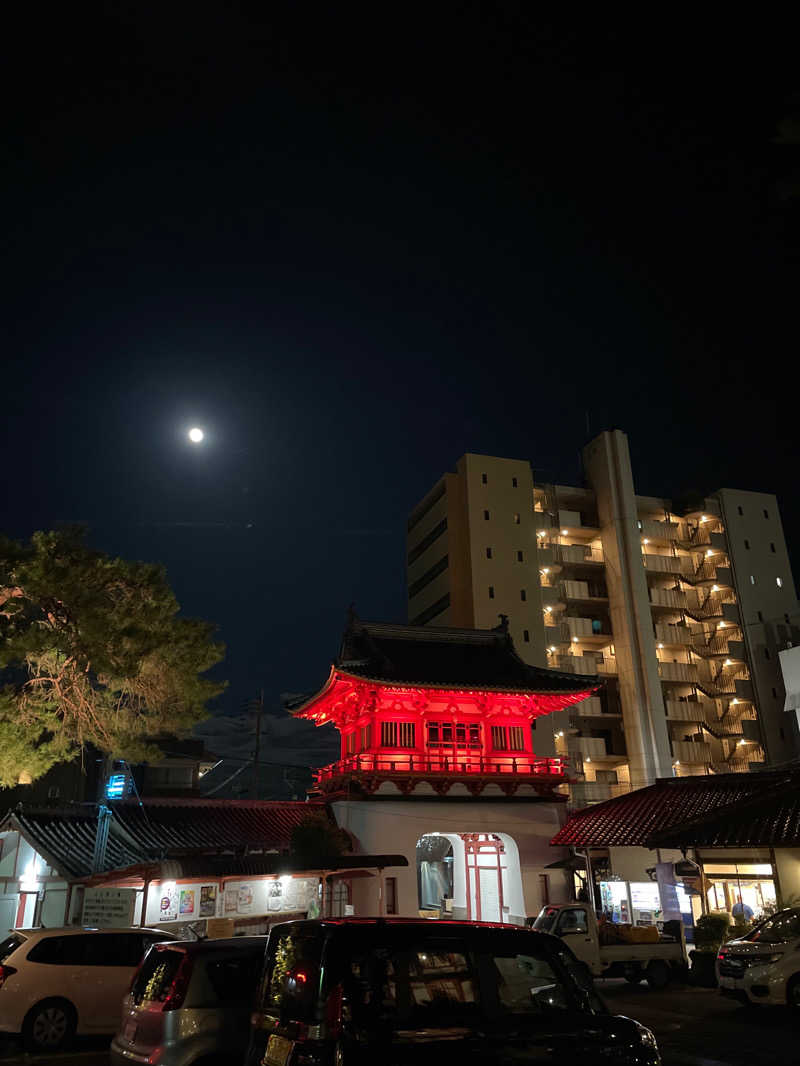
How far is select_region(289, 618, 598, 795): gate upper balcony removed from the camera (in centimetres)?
2928

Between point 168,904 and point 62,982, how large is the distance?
23.1ft

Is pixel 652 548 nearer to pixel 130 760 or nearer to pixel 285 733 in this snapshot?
pixel 130 760

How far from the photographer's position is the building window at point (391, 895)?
26875mm

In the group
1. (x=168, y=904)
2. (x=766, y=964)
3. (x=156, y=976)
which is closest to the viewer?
(x=156, y=976)

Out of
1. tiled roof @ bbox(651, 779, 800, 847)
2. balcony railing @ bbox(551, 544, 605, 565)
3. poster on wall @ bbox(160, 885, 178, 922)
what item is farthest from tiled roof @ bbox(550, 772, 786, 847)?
balcony railing @ bbox(551, 544, 605, 565)

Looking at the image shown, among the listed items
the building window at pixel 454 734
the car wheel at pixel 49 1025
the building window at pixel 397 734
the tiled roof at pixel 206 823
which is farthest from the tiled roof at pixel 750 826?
the car wheel at pixel 49 1025

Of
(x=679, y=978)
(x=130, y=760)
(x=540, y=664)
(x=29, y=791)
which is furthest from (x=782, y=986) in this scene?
(x=540, y=664)

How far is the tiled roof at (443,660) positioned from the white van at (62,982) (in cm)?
1657

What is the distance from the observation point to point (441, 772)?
29.1m

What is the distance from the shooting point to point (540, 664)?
4847cm

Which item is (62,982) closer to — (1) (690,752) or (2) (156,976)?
(2) (156,976)

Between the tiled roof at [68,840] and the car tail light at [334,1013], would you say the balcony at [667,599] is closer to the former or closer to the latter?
the tiled roof at [68,840]

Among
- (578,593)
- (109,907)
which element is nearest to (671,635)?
(578,593)

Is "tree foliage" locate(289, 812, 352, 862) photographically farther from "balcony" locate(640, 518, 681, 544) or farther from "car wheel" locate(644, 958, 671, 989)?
"balcony" locate(640, 518, 681, 544)
